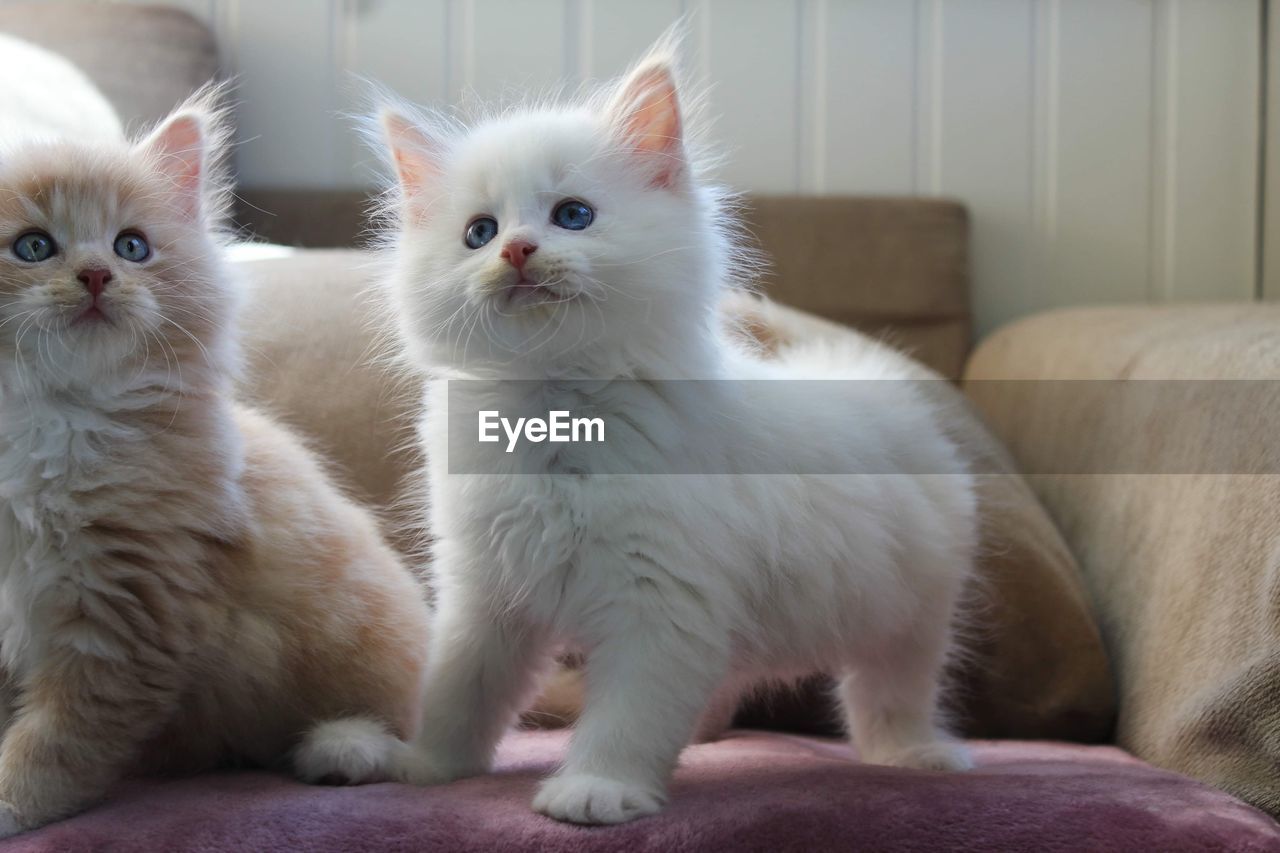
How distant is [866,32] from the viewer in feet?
6.89

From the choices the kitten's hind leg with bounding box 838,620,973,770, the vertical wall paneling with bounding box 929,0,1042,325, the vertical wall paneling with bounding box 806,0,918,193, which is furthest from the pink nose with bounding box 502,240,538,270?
the vertical wall paneling with bounding box 929,0,1042,325

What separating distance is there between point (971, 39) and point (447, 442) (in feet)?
4.98

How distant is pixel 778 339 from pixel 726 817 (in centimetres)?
72

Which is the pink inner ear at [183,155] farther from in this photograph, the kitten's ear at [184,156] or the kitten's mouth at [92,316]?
the kitten's mouth at [92,316]

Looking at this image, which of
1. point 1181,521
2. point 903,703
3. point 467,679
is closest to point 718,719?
point 903,703

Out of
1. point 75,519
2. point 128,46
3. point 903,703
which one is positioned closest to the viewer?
point 75,519

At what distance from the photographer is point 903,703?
1.15 meters

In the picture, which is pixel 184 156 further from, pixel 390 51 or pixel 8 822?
pixel 390 51

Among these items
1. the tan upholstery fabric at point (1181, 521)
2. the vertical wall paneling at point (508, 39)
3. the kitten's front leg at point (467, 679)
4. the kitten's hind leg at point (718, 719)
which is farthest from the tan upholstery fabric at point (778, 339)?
the vertical wall paneling at point (508, 39)

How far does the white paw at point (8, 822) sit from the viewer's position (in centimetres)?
86

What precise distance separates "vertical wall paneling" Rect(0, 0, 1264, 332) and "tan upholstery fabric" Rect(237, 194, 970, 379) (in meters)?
0.12

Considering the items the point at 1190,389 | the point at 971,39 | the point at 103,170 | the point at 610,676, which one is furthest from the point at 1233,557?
the point at 971,39

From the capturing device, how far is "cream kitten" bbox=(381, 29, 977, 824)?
897 millimetres

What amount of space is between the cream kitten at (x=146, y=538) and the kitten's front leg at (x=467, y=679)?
1.5 inches
